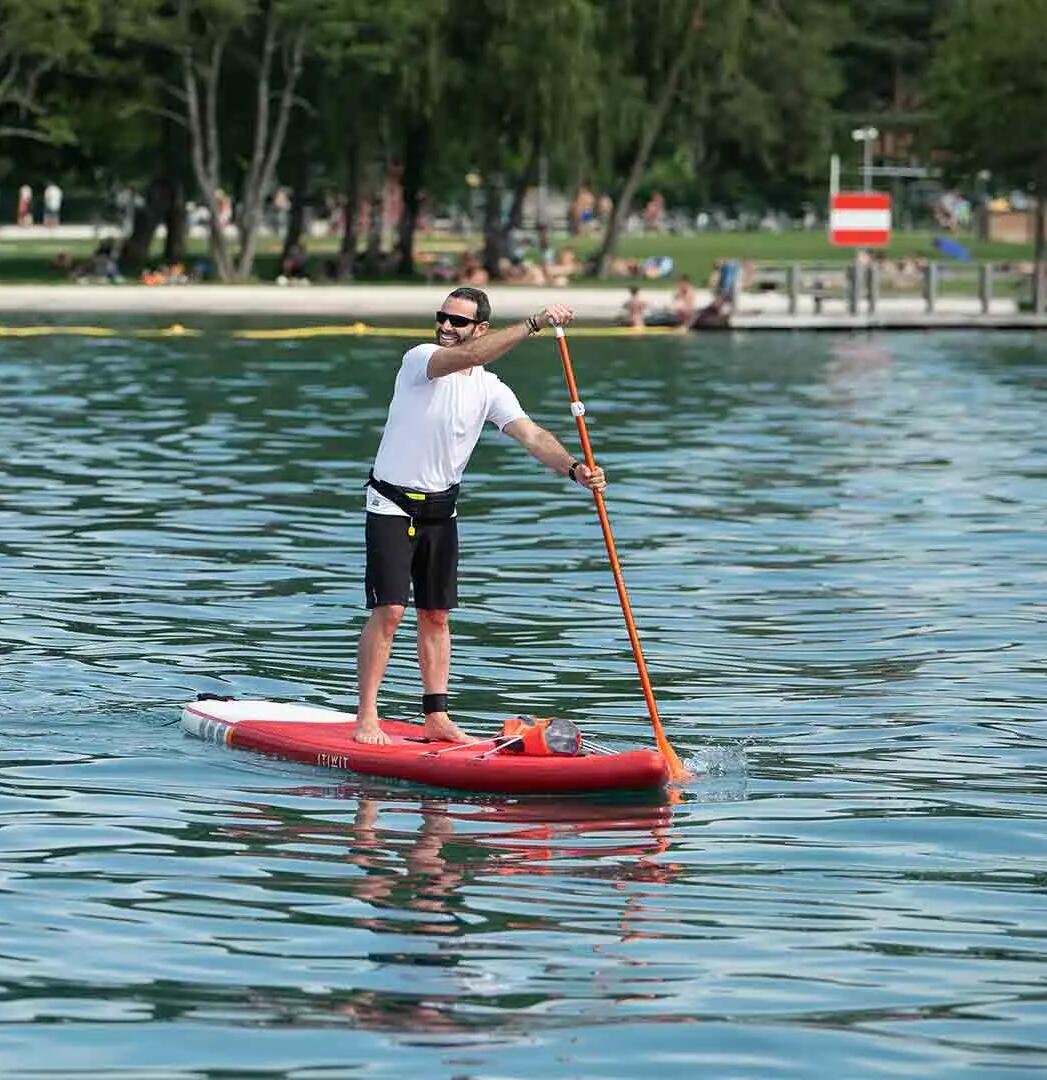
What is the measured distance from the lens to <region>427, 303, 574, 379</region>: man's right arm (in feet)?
37.3

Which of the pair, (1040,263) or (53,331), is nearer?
(53,331)

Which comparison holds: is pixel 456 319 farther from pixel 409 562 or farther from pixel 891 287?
pixel 891 287

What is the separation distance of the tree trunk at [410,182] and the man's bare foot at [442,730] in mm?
59963

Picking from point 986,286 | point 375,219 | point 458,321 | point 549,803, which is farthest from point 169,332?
point 549,803

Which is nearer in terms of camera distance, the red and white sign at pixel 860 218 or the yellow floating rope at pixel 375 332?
the yellow floating rope at pixel 375 332

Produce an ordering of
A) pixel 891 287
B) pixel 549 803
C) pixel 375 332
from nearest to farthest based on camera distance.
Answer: pixel 549 803
pixel 375 332
pixel 891 287

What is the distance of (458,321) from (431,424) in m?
0.47

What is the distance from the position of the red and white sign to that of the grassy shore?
11.5 metres

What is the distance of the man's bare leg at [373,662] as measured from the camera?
12008 mm

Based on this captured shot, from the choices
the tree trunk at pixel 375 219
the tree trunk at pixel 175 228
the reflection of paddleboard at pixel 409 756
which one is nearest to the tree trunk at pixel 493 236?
the tree trunk at pixel 375 219

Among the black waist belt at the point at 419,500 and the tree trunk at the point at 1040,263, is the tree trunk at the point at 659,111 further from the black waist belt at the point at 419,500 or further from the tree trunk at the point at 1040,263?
the black waist belt at the point at 419,500

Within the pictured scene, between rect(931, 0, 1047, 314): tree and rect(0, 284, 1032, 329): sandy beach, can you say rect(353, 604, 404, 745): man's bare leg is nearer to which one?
rect(0, 284, 1032, 329): sandy beach

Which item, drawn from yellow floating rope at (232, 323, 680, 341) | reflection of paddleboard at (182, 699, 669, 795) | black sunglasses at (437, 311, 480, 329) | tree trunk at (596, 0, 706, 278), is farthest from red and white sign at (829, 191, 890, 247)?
black sunglasses at (437, 311, 480, 329)

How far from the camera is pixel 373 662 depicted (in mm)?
12125
